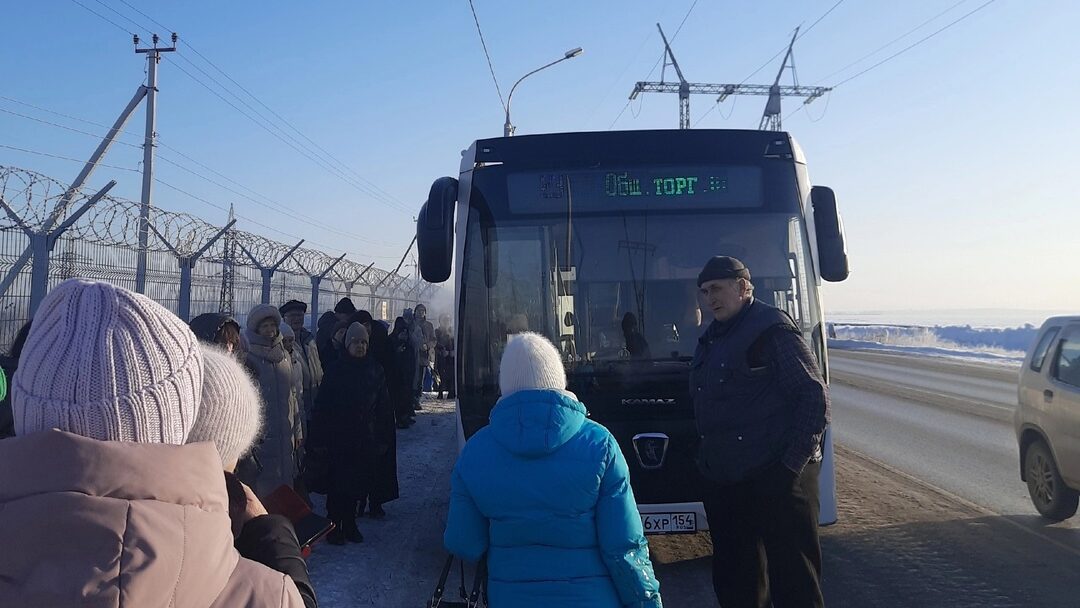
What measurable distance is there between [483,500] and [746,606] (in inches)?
89.7

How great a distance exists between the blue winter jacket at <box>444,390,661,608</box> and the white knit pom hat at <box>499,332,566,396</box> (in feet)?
0.19

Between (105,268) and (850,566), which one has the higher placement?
(105,268)

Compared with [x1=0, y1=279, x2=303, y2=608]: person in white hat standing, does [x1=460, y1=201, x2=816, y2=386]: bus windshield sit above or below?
above

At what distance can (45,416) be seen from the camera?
1.42 meters

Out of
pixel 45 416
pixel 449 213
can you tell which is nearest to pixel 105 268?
pixel 449 213

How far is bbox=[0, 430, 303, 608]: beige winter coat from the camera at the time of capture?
4.23 ft

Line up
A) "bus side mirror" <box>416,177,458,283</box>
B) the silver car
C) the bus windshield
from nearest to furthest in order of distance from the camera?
the bus windshield, "bus side mirror" <box>416,177,458,283</box>, the silver car

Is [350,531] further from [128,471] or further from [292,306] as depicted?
[128,471]

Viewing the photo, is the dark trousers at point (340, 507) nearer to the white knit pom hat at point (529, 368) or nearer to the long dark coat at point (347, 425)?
the long dark coat at point (347, 425)

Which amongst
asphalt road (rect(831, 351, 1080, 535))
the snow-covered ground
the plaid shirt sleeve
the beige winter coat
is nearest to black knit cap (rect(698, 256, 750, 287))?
the plaid shirt sleeve

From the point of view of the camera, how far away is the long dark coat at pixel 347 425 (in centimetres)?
702

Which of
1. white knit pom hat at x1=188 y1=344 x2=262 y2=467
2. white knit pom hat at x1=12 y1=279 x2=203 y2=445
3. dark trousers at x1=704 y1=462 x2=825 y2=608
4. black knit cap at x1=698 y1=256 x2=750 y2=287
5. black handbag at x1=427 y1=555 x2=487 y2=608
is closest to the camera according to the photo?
white knit pom hat at x1=12 y1=279 x2=203 y2=445

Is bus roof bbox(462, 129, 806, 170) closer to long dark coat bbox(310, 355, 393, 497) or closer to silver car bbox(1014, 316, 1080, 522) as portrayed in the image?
long dark coat bbox(310, 355, 393, 497)

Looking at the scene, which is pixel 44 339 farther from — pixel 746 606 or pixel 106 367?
pixel 746 606
